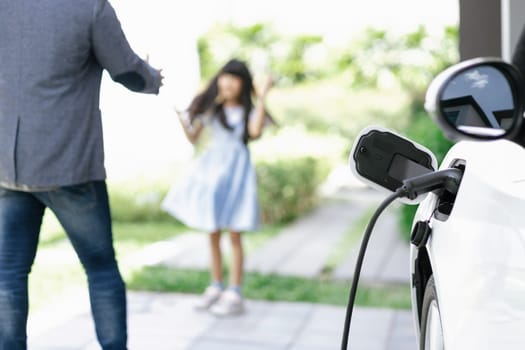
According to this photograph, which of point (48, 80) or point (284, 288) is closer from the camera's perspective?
point (48, 80)

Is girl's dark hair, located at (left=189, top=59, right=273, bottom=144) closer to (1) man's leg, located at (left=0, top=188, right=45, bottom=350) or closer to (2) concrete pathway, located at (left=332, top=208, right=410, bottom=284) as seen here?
(2) concrete pathway, located at (left=332, top=208, right=410, bottom=284)

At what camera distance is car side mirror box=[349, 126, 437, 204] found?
6.02 ft

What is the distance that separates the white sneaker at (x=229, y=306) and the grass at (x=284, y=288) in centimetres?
38

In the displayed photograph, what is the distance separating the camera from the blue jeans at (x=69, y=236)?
284 centimetres

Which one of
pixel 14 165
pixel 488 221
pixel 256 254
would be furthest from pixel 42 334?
pixel 488 221

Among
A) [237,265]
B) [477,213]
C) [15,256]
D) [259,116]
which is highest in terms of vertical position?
[477,213]

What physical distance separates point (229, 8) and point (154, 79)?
1420 centimetres

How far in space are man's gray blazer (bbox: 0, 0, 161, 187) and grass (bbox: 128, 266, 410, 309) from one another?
2.53 meters

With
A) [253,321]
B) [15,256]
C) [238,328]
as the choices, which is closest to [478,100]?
[15,256]

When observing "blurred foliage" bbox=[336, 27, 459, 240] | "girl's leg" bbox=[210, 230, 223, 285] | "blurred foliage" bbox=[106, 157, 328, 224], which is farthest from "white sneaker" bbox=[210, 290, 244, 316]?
"blurred foliage" bbox=[336, 27, 459, 240]

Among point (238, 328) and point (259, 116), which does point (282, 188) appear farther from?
point (238, 328)

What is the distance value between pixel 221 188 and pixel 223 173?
89mm

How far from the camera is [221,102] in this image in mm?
4996

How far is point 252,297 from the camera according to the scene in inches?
201
